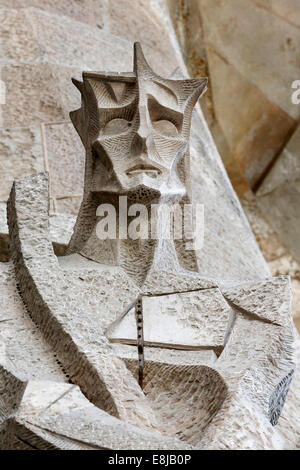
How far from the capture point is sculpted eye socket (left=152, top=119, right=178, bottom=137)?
89.4 inches

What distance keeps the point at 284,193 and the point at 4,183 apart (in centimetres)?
217

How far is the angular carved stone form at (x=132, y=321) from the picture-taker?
1636 millimetres

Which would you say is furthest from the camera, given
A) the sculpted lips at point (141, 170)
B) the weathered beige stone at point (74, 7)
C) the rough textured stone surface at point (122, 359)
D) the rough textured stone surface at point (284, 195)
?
the rough textured stone surface at point (284, 195)

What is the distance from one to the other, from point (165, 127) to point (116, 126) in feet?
0.38

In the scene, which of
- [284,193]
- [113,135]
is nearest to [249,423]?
[113,135]

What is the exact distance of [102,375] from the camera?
68.7 inches

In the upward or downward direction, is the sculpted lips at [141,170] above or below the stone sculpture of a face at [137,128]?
below

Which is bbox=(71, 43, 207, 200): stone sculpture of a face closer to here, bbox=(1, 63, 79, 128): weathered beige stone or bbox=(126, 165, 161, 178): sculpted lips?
bbox=(126, 165, 161, 178): sculpted lips

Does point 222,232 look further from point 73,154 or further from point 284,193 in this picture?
point 284,193

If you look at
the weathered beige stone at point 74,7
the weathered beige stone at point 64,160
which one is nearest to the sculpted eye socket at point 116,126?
the weathered beige stone at point 64,160

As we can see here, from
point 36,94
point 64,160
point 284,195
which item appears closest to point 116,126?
point 64,160

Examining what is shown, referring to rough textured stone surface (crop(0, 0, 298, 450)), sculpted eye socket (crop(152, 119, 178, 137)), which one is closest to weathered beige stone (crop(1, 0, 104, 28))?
rough textured stone surface (crop(0, 0, 298, 450))

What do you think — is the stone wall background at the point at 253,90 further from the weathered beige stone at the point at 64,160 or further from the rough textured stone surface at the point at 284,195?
the weathered beige stone at the point at 64,160

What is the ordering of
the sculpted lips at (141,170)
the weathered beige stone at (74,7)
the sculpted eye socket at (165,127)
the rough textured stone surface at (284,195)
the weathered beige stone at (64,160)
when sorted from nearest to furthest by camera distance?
the sculpted lips at (141,170)
the sculpted eye socket at (165,127)
the weathered beige stone at (64,160)
the weathered beige stone at (74,7)
the rough textured stone surface at (284,195)
